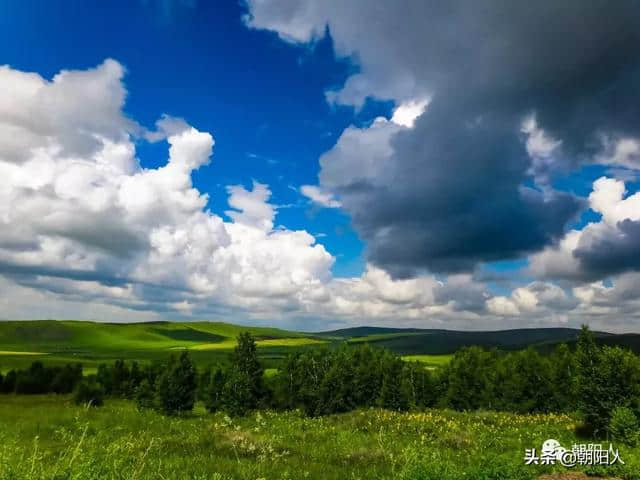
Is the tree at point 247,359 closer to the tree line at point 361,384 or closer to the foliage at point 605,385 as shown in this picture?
the tree line at point 361,384

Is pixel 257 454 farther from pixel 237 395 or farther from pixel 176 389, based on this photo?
pixel 176 389

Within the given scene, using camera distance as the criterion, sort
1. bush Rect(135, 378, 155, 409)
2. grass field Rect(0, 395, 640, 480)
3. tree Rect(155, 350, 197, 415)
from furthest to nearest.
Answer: bush Rect(135, 378, 155, 409)
tree Rect(155, 350, 197, 415)
grass field Rect(0, 395, 640, 480)

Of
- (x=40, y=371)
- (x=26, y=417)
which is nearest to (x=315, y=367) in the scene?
(x=26, y=417)

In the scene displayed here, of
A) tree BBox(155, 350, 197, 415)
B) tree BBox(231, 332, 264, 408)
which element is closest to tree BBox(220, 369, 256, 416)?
tree BBox(231, 332, 264, 408)

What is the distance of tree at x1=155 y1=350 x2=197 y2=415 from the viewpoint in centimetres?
3991

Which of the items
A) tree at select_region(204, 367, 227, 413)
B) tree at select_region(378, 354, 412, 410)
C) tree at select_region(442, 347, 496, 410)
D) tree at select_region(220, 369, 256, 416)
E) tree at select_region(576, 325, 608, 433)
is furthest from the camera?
tree at select_region(204, 367, 227, 413)

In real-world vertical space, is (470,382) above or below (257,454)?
below

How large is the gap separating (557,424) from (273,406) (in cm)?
2978

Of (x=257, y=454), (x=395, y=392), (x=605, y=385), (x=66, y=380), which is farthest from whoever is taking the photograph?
(x=66, y=380)

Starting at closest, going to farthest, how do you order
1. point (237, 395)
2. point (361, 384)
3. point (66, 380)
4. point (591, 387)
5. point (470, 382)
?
point (591, 387)
point (237, 395)
point (361, 384)
point (470, 382)
point (66, 380)

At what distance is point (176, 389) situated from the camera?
40.7 metres

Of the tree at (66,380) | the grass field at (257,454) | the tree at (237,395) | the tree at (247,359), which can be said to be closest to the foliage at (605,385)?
the grass field at (257,454)

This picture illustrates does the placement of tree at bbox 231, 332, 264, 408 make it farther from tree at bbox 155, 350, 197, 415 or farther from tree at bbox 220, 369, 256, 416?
tree at bbox 155, 350, 197, 415

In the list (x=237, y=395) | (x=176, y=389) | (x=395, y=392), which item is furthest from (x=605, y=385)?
(x=176, y=389)
